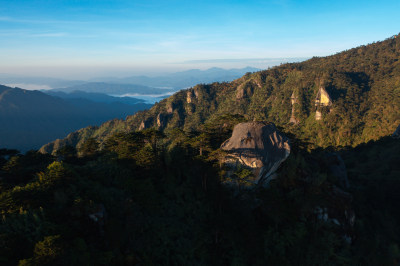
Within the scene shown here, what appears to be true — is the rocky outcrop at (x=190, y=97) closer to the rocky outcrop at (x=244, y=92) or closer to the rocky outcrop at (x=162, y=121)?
the rocky outcrop at (x=162, y=121)

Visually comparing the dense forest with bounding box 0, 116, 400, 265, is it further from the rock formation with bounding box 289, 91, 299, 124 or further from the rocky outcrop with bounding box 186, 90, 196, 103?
the rocky outcrop with bounding box 186, 90, 196, 103

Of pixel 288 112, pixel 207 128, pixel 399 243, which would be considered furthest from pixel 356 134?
pixel 207 128

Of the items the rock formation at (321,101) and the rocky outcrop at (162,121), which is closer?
the rock formation at (321,101)

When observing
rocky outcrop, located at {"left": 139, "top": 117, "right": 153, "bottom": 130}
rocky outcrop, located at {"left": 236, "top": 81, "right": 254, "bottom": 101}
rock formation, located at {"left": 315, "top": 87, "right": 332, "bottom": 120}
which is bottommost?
rocky outcrop, located at {"left": 139, "top": 117, "right": 153, "bottom": 130}

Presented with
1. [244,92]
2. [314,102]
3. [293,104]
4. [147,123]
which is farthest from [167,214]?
[244,92]

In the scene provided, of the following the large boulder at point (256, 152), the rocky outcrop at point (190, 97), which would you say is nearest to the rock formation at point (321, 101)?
the rocky outcrop at point (190, 97)

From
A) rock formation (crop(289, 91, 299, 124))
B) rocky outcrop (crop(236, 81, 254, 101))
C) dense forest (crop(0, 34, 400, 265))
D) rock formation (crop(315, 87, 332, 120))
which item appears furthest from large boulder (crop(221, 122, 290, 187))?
rocky outcrop (crop(236, 81, 254, 101))

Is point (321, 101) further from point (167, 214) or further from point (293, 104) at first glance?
point (167, 214)

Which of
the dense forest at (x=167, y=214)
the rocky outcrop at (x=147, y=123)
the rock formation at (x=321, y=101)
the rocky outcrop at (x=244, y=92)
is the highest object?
the rocky outcrop at (x=244, y=92)
